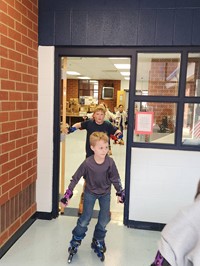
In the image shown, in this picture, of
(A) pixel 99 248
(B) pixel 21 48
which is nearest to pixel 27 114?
(B) pixel 21 48

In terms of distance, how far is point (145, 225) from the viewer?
10.6 feet

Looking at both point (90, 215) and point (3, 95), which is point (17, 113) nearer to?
point (3, 95)

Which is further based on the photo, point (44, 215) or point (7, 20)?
point (44, 215)

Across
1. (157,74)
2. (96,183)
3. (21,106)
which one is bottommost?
(96,183)

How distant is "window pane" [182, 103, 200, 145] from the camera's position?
307cm

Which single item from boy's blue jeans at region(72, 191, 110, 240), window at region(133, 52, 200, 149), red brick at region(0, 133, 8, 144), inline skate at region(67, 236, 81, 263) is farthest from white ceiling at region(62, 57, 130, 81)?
inline skate at region(67, 236, 81, 263)

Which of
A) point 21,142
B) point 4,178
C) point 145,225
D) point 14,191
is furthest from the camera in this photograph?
point 145,225

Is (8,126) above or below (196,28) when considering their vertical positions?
below

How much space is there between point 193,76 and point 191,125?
1.79ft

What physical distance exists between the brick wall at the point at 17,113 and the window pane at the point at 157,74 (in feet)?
3.99

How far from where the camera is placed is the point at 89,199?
8.29ft

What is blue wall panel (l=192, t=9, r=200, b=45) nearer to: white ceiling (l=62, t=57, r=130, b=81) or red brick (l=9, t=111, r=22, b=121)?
red brick (l=9, t=111, r=22, b=121)

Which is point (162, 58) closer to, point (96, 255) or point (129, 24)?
point (129, 24)

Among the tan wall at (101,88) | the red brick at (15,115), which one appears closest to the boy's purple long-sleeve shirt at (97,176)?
the red brick at (15,115)
